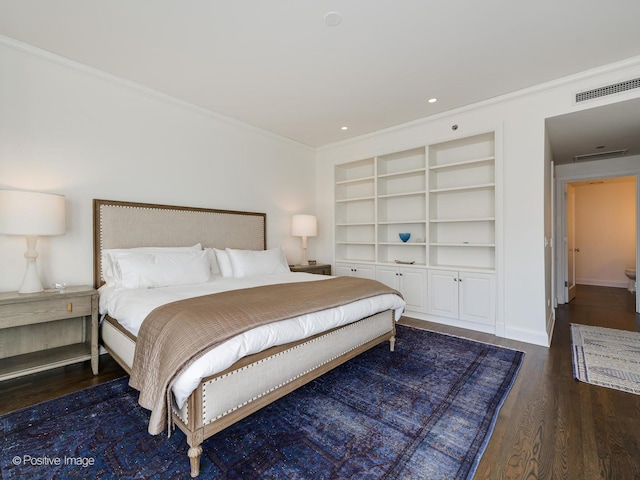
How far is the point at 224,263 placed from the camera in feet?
11.5

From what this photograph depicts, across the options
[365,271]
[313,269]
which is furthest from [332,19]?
[365,271]

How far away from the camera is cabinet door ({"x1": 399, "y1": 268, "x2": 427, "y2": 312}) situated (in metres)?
4.08

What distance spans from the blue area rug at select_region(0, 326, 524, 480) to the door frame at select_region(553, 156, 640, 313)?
3738 millimetres

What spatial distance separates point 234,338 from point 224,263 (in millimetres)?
2003

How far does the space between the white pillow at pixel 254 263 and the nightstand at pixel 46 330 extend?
52.9 inches

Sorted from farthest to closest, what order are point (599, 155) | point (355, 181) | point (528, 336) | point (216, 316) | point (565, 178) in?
point (565, 178) → point (355, 181) → point (599, 155) → point (528, 336) → point (216, 316)

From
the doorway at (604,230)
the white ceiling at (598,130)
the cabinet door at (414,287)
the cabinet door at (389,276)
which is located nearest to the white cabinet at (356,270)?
the cabinet door at (389,276)

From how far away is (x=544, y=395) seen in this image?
2.19 metres

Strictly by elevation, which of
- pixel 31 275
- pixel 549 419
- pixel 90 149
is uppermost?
pixel 90 149

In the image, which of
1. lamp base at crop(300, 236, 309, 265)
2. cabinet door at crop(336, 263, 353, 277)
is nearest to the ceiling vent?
cabinet door at crop(336, 263, 353, 277)

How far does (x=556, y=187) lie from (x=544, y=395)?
14.3 feet

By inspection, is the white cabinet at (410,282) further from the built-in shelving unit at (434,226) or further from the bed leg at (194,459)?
the bed leg at (194,459)

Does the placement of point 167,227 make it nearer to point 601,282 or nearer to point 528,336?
→ point 528,336

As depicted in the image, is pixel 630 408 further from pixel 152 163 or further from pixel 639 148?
pixel 152 163
